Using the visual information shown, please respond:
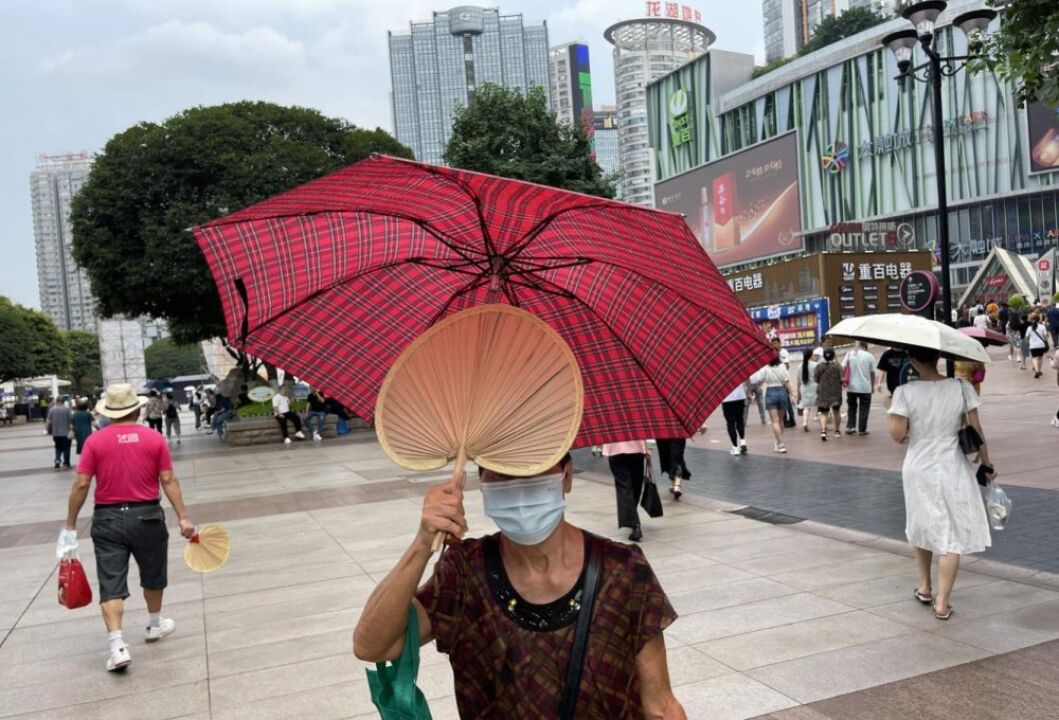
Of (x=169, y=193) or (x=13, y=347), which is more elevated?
(x=169, y=193)

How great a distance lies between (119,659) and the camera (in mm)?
5031

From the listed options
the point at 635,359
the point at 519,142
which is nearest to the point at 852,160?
the point at 519,142

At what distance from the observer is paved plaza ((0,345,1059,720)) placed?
14.2 ft

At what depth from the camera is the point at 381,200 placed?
81.6 inches

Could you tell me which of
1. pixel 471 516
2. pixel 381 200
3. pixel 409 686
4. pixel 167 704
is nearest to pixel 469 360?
pixel 381 200

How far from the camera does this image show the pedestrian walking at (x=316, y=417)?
73.9 ft

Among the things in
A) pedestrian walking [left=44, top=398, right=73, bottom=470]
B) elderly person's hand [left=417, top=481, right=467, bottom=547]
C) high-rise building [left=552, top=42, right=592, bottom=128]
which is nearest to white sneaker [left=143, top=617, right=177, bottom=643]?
elderly person's hand [left=417, top=481, right=467, bottom=547]

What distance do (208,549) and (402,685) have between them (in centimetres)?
385

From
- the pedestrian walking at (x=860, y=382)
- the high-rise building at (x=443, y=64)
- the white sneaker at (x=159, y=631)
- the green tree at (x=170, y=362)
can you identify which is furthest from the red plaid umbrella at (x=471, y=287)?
the high-rise building at (x=443, y=64)

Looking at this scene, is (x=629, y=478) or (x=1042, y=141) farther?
(x=1042, y=141)

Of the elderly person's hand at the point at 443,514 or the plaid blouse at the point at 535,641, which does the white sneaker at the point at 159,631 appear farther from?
the elderly person's hand at the point at 443,514

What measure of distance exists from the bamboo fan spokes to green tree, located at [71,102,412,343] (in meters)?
21.1

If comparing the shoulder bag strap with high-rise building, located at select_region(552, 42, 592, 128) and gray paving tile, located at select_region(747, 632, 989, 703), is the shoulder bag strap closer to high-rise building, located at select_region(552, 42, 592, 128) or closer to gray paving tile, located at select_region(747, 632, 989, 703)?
gray paving tile, located at select_region(747, 632, 989, 703)

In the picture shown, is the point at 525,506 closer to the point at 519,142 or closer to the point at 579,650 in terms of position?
the point at 579,650
